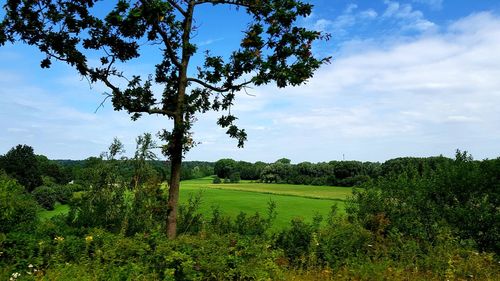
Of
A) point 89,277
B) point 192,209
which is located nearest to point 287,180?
point 192,209

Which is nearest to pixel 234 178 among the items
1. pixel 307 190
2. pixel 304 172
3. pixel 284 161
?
pixel 284 161

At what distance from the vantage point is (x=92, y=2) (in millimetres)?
10227

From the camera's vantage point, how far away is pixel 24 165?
81.8m

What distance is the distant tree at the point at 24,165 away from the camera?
79938 millimetres

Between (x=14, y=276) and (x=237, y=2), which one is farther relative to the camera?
(x=237, y=2)

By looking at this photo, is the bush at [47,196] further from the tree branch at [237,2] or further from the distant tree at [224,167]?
the distant tree at [224,167]

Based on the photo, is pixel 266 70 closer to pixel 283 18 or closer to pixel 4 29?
pixel 283 18

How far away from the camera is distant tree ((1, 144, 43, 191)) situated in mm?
79938

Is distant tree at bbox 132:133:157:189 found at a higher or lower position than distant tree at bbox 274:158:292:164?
lower

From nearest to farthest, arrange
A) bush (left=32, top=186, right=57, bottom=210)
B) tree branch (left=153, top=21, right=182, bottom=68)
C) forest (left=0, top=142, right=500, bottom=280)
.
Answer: forest (left=0, top=142, right=500, bottom=280) < tree branch (left=153, top=21, right=182, bottom=68) < bush (left=32, top=186, right=57, bottom=210)

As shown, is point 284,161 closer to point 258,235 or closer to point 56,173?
point 56,173

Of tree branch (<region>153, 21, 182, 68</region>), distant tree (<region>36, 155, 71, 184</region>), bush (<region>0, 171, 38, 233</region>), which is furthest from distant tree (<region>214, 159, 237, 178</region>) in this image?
tree branch (<region>153, 21, 182, 68</region>)

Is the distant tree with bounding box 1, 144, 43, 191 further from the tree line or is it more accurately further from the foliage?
the foliage

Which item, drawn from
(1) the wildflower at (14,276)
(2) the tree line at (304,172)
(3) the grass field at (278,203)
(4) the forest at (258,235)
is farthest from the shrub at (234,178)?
(1) the wildflower at (14,276)
